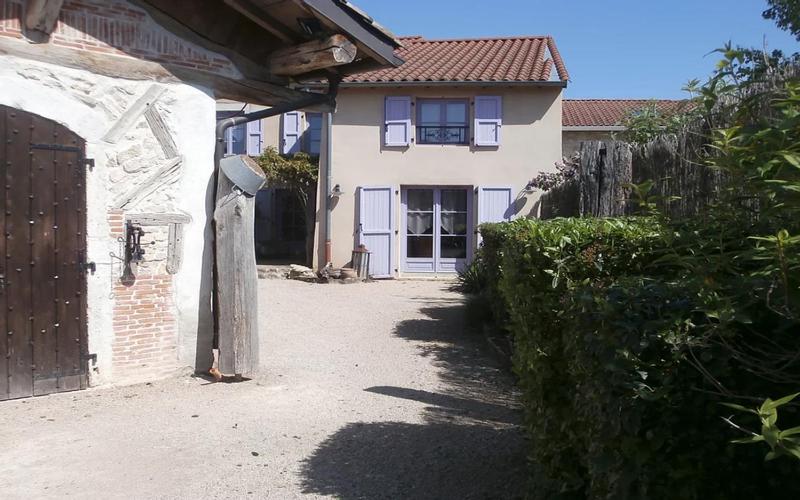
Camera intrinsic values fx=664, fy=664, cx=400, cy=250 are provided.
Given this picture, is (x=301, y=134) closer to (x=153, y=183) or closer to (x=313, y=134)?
(x=313, y=134)

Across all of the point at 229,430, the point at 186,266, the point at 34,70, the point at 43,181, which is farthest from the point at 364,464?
the point at 34,70

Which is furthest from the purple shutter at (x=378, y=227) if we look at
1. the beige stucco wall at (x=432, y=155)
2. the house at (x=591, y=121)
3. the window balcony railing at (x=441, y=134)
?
the house at (x=591, y=121)

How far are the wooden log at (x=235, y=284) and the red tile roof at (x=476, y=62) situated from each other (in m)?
8.85

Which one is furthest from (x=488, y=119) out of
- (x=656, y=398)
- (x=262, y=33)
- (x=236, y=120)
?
(x=656, y=398)

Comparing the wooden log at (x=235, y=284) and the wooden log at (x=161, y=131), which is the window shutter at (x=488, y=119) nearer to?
the wooden log at (x=235, y=284)

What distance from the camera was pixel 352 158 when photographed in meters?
16.3

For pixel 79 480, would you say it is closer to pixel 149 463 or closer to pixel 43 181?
pixel 149 463

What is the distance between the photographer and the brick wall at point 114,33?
18.5 ft

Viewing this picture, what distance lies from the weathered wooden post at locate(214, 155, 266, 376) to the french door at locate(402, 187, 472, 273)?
10.1m

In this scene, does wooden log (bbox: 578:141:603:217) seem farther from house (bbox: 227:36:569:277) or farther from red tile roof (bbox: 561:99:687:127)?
red tile roof (bbox: 561:99:687:127)

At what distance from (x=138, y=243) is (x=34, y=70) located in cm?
167

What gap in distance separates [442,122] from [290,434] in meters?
12.4

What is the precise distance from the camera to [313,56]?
673 cm

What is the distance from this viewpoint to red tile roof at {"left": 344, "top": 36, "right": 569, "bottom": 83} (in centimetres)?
1589
